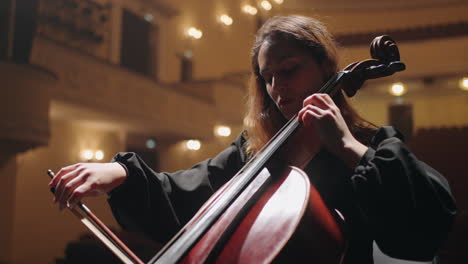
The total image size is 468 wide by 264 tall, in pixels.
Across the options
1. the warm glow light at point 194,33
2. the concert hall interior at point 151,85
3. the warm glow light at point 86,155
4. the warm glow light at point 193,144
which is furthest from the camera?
the warm glow light at point 194,33

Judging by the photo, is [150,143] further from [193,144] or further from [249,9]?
[249,9]

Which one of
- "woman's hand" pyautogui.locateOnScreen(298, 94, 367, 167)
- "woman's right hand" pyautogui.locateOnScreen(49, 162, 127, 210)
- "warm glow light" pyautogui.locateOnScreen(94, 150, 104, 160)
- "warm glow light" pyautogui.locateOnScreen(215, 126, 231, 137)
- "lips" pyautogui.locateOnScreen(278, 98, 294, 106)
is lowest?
"warm glow light" pyautogui.locateOnScreen(94, 150, 104, 160)

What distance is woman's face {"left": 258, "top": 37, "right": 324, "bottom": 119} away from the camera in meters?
0.92

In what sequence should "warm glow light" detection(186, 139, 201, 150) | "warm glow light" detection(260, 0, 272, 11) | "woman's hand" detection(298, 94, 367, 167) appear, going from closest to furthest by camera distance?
"woman's hand" detection(298, 94, 367, 167) < "warm glow light" detection(260, 0, 272, 11) < "warm glow light" detection(186, 139, 201, 150)

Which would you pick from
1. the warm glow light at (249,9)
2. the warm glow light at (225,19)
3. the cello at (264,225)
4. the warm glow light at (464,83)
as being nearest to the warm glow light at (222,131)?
the warm glow light at (225,19)

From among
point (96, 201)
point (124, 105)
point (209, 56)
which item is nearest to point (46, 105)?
point (124, 105)

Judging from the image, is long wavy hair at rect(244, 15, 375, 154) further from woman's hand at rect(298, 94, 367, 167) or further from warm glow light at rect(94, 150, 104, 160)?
warm glow light at rect(94, 150, 104, 160)

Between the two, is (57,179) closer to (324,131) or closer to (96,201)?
(324,131)

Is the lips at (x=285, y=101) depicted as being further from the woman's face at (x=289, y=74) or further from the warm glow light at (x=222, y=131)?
the warm glow light at (x=222, y=131)

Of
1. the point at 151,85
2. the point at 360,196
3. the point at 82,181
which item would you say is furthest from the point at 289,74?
the point at 151,85

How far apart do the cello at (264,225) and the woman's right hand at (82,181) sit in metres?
0.17

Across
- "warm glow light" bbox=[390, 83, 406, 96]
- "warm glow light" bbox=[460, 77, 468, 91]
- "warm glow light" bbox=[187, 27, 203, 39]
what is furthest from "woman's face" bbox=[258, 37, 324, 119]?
"warm glow light" bbox=[187, 27, 203, 39]

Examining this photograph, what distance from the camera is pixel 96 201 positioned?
6777mm

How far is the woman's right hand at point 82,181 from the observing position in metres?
0.79
